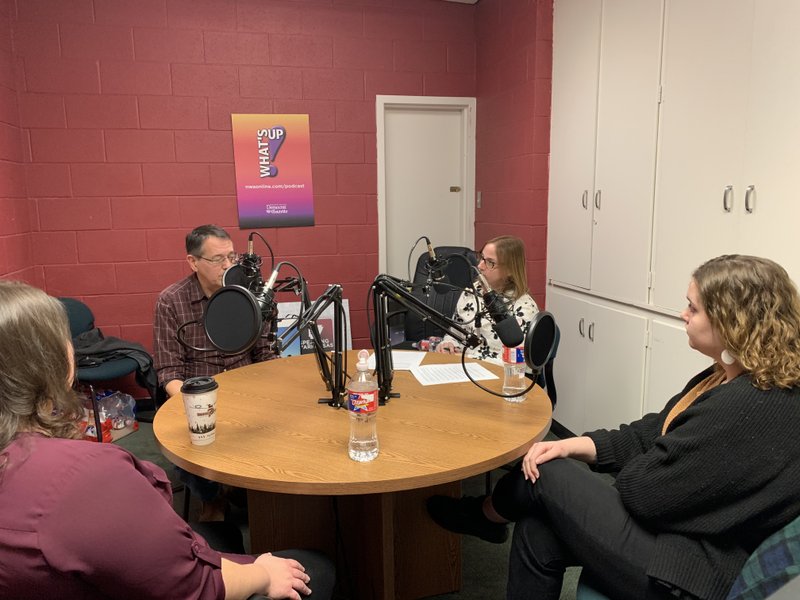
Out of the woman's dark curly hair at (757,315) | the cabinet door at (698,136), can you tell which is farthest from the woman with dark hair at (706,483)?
the cabinet door at (698,136)

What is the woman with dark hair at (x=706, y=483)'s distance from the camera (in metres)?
1.19

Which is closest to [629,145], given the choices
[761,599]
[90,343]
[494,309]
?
[494,309]

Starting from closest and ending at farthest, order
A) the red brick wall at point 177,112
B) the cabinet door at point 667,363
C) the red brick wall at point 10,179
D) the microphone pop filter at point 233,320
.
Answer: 1. the microphone pop filter at point 233,320
2. the cabinet door at point 667,363
3. the red brick wall at point 10,179
4. the red brick wall at point 177,112

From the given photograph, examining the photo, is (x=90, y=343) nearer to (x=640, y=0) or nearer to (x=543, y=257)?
(x=543, y=257)

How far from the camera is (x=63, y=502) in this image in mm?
848

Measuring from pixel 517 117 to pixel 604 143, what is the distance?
0.88m

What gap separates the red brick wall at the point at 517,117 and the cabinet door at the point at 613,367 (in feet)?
2.09

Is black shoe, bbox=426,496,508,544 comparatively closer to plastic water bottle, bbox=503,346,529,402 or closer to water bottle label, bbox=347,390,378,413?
plastic water bottle, bbox=503,346,529,402

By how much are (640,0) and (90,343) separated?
3415 mm

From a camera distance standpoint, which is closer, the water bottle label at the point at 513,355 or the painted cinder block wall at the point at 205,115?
the water bottle label at the point at 513,355

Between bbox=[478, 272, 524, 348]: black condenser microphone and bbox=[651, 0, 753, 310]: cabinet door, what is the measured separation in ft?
3.73

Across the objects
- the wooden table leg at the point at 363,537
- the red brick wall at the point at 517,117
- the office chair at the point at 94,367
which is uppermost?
the red brick wall at the point at 517,117

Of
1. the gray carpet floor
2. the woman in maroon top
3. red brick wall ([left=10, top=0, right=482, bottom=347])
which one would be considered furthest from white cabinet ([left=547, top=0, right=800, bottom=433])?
the woman in maroon top

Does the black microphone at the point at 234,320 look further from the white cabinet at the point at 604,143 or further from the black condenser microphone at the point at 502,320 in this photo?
the white cabinet at the point at 604,143
